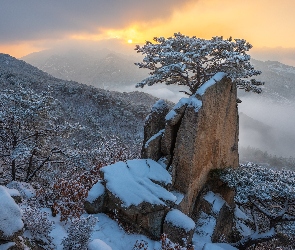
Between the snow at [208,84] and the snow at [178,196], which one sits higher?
the snow at [208,84]

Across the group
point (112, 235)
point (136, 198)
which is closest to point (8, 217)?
point (112, 235)

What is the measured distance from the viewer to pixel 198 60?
1578cm

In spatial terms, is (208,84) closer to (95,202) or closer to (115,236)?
(95,202)

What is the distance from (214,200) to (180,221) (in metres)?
4.80

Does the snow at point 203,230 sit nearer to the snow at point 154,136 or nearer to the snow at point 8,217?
the snow at point 154,136

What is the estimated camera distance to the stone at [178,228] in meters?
9.98

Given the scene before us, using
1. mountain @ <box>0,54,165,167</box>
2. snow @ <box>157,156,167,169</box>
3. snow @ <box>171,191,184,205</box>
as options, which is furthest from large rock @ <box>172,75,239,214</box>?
mountain @ <box>0,54,165,167</box>

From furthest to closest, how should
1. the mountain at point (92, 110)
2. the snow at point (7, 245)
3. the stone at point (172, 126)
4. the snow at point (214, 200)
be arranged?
the mountain at point (92, 110) → the snow at point (214, 200) → the stone at point (172, 126) → the snow at point (7, 245)

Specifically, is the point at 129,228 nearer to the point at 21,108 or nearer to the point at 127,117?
the point at 21,108

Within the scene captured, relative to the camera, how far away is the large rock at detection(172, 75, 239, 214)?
1239 centimetres

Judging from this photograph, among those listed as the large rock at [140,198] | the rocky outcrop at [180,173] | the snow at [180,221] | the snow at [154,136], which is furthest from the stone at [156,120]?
the snow at [180,221]

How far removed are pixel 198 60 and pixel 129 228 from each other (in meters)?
11.0

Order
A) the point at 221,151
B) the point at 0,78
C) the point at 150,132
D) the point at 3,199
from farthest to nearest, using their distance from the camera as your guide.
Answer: the point at 0,78, the point at 221,151, the point at 150,132, the point at 3,199

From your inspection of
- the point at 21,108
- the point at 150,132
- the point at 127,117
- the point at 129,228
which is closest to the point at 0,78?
the point at 127,117
